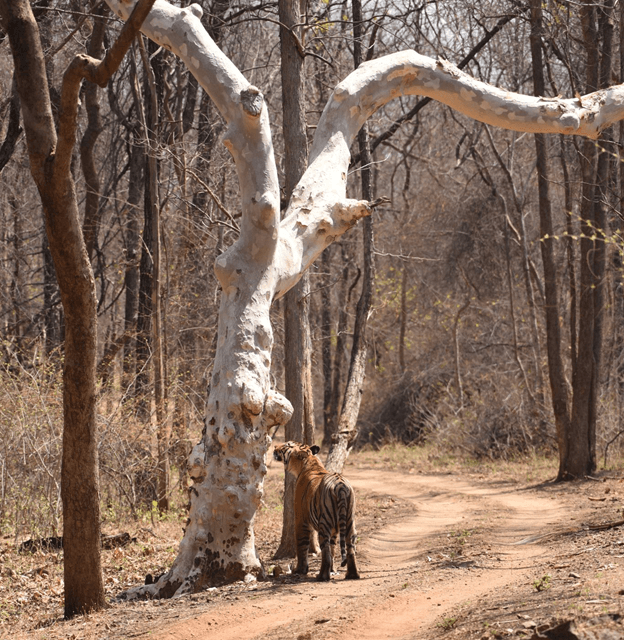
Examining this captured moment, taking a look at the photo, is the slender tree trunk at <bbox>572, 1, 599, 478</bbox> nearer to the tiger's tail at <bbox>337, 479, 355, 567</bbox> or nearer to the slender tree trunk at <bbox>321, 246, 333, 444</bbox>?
the tiger's tail at <bbox>337, 479, 355, 567</bbox>

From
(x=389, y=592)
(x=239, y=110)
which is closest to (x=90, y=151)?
(x=239, y=110)

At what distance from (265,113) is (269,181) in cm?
61

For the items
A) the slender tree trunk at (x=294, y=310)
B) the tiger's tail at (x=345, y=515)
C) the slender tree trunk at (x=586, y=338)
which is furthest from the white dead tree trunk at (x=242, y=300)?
the slender tree trunk at (x=586, y=338)

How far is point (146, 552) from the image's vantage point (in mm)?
9477

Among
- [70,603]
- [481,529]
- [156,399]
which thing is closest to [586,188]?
[481,529]

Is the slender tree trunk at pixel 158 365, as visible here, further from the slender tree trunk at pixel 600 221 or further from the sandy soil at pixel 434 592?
the slender tree trunk at pixel 600 221

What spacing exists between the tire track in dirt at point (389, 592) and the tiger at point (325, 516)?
21 centimetres

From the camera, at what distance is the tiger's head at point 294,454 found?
25.9 feet

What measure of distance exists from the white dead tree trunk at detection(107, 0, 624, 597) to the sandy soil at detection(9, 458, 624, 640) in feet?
1.64

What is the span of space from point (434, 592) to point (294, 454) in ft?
7.66

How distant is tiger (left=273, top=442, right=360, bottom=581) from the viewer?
23.1 feet

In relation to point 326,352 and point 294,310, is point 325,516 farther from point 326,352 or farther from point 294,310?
point 326,352

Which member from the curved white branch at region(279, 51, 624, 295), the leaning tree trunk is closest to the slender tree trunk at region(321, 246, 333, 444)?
the curved white branch at region(279, 51, 624, 295)

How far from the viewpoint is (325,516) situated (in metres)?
7.07
